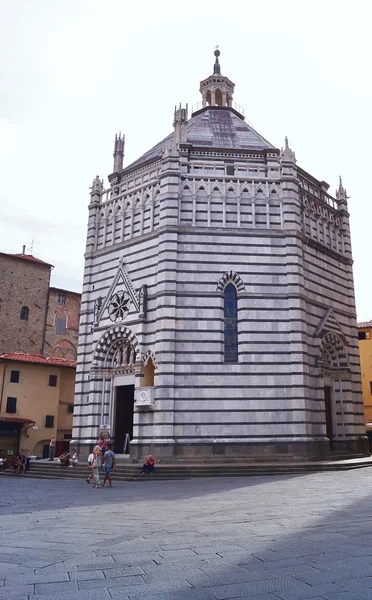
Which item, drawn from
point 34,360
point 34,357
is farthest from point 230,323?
point 34,357

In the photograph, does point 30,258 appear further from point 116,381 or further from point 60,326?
point 116,381

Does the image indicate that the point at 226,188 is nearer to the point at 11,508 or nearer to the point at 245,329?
the point at 245,329

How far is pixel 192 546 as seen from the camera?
7.22 metres

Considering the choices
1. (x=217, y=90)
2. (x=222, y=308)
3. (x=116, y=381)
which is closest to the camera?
(x=222, y=308)

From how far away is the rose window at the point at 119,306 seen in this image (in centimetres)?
2477

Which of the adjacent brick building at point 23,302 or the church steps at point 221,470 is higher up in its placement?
the adjacent brick building at point 23,302

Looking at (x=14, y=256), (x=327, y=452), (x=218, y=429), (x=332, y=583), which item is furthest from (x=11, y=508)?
(x=14, y=256)

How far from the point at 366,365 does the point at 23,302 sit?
2757 cm

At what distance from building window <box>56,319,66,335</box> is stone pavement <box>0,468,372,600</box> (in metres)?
32.1

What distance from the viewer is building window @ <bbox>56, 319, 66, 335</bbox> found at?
4506cm

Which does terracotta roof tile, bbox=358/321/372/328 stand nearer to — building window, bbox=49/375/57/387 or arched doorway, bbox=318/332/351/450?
arched doorway, bbox=318/332/351/450

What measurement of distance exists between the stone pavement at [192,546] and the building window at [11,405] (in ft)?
66.5

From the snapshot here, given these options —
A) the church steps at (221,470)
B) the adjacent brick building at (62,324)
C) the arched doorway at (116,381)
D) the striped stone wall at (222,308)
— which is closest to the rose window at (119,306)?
the striped stone wall at (222,308)

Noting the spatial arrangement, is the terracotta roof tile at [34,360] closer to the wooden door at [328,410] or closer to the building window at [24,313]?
the building window at [24,313]
